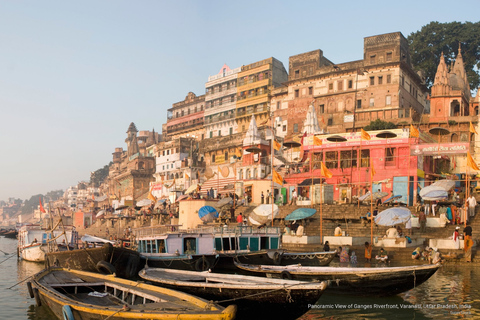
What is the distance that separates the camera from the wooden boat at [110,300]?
9.12 m

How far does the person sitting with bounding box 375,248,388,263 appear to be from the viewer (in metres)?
21.6

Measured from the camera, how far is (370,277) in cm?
1427

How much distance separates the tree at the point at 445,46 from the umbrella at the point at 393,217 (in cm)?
3915

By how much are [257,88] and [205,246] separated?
40341mm

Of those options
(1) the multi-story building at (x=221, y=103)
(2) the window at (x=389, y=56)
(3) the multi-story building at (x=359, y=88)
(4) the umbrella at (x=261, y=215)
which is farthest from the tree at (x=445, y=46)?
(4) the umbrella at (x=261, y=215)

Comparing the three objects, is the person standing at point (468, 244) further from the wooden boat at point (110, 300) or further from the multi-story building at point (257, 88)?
the multi-story building at point (257, 88)

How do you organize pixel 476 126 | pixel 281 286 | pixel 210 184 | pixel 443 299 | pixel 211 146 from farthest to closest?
pixel 211 146, pixel 210 184, pixel 476 126, pixel 443 299, pixel 281 286

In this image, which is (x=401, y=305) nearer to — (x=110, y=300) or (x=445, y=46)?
(x=110, y=300)

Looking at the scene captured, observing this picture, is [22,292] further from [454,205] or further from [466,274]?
[454,205]

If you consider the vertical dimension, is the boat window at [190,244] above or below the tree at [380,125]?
below

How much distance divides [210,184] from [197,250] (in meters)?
28.9

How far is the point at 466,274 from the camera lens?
750 inches

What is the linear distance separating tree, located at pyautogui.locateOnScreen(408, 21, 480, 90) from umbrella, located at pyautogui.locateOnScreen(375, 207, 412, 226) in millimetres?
39153

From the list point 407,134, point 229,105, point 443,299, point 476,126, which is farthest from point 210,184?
point 443,299
